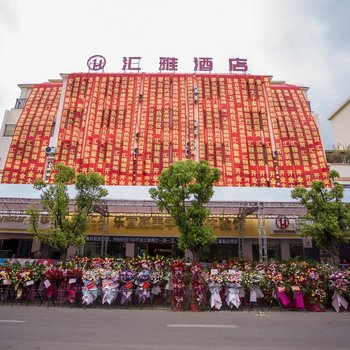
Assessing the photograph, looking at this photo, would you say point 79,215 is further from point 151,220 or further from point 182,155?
point 182,155

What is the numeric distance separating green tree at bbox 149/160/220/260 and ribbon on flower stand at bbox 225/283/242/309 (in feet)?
9.99

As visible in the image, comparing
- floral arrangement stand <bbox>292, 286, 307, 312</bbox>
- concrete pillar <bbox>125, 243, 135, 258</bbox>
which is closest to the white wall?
concrete pillar <bbox>125, 243, 135, 258</bbox>

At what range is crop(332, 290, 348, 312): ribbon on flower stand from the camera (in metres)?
10.7

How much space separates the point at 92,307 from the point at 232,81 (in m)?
20.4

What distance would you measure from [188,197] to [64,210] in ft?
A: 19.2

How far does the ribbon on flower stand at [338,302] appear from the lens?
35.1 feet

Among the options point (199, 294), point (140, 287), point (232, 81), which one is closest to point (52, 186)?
point (140, 287)

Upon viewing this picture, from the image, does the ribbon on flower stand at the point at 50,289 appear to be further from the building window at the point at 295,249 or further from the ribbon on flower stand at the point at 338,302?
the building window at the point at 295,249

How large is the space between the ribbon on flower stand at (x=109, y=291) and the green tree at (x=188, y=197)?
399 centimetres

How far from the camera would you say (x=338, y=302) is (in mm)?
10734

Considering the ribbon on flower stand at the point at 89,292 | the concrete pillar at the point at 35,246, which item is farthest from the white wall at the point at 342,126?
the concrete pillar at the point at 35,246

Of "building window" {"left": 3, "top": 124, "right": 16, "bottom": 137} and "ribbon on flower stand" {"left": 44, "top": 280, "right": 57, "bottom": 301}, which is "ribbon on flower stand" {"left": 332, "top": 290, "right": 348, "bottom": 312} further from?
"building window" {"left": 3, "top": 124, "right": 16, "bottom": 137}

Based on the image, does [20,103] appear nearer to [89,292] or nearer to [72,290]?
[72,290]

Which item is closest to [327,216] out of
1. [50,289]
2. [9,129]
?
[50,289]
